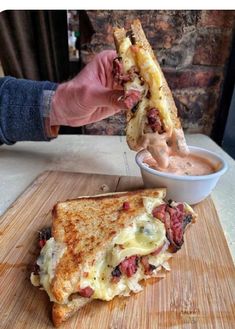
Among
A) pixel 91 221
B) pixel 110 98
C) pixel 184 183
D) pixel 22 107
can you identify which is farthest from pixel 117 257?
pixel 22 107

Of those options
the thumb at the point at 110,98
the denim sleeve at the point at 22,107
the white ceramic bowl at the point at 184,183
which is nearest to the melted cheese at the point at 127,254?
the white ceramic bowl at the point at 184,183

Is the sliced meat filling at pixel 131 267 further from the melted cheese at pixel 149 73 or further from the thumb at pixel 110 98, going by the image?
the thumb at pixel 110 98

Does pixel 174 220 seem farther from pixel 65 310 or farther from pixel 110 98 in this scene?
pixel 110 98
